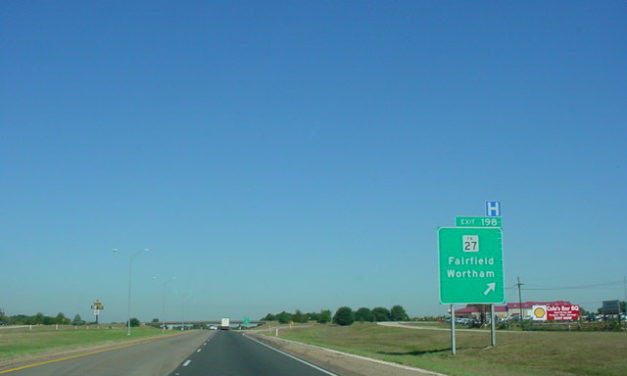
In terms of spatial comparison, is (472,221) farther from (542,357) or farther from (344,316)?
(344,316)

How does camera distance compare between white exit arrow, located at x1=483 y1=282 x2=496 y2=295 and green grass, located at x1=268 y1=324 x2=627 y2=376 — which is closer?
green grass, located at x1=268 y1=324 x2=627 y2=376

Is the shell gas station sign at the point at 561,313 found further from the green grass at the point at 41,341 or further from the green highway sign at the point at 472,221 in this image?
the green highway sign at the point at 472,221

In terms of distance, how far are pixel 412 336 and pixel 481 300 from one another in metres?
40.9

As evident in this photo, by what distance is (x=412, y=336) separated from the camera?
235 feet

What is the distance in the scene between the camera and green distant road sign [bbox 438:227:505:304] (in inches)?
1255

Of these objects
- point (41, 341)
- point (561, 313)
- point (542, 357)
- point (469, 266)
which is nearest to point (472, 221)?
point (469, 266)

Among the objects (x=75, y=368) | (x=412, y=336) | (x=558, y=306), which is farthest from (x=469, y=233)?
(x=558, y=306)

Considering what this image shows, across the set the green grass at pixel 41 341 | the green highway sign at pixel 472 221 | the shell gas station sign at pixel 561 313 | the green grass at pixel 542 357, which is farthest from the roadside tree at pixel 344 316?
the green highway sign at pixel 472 221

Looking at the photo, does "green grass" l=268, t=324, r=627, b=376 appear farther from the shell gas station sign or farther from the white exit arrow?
the shell gas station sign

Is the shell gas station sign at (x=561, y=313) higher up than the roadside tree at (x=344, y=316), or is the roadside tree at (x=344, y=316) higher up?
the shell gas station sign at (x=561, y=313)

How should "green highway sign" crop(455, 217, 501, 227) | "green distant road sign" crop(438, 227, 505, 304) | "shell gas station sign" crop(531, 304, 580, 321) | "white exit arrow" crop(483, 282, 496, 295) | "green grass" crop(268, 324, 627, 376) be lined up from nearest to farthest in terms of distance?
"green grass" crop(268, 324, 627, 376) → "green distant road sign" crop(438, 227, 505, 304) → "white exit arrow" crop(483, 282, 496, 295) → "green highway sign" crop(455, 217, 501, 227) → "shell gas station sign" crop(531, 304, 580, 321)

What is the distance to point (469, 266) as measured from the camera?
1267 inches

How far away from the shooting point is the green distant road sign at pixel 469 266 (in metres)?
31.9

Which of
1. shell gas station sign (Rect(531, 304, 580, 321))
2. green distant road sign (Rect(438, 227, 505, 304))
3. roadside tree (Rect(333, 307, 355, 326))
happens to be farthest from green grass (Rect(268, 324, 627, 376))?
roadside tree (Rect(333, 307, 355, 326))
